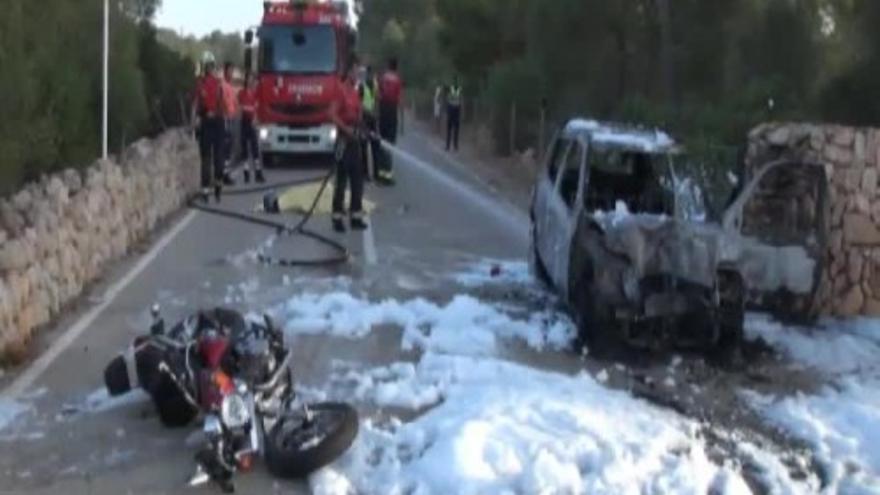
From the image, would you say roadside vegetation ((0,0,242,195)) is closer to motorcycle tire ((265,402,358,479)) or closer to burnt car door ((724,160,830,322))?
burnt car door ((724,160,830,322))

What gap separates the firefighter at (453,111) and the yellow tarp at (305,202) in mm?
15306

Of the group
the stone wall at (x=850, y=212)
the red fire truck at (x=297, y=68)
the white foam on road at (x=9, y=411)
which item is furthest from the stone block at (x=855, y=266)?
the red fire truck at (x=297, y=68)

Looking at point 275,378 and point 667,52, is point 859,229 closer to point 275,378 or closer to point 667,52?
point 275,378

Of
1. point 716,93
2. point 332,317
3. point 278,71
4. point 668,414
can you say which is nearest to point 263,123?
point 278,71

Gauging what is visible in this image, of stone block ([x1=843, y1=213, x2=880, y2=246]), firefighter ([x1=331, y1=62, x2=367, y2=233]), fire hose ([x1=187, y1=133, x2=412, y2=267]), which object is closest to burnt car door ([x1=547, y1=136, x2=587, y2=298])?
stone block ([x1=843, y1=213, x2=880, y2=246])

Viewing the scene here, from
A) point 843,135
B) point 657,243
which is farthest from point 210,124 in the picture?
point 657,243

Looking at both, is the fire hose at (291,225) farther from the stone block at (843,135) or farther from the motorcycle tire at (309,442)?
the motorcycle tire at (309,442)

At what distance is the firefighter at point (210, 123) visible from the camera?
2456cm

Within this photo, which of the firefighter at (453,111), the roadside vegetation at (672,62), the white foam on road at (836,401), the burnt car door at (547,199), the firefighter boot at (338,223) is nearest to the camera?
the white foam on road at (836,401)

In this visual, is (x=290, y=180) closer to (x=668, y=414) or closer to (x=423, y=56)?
(x=668, y=414)

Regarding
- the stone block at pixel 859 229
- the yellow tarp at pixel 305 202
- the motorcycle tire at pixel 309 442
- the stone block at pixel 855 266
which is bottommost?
the yellow tarp at pixel 305 202

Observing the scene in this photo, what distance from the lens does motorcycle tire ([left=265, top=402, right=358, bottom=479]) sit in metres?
8.59

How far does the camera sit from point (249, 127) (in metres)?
31.9

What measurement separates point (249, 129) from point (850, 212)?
19.1 metres
